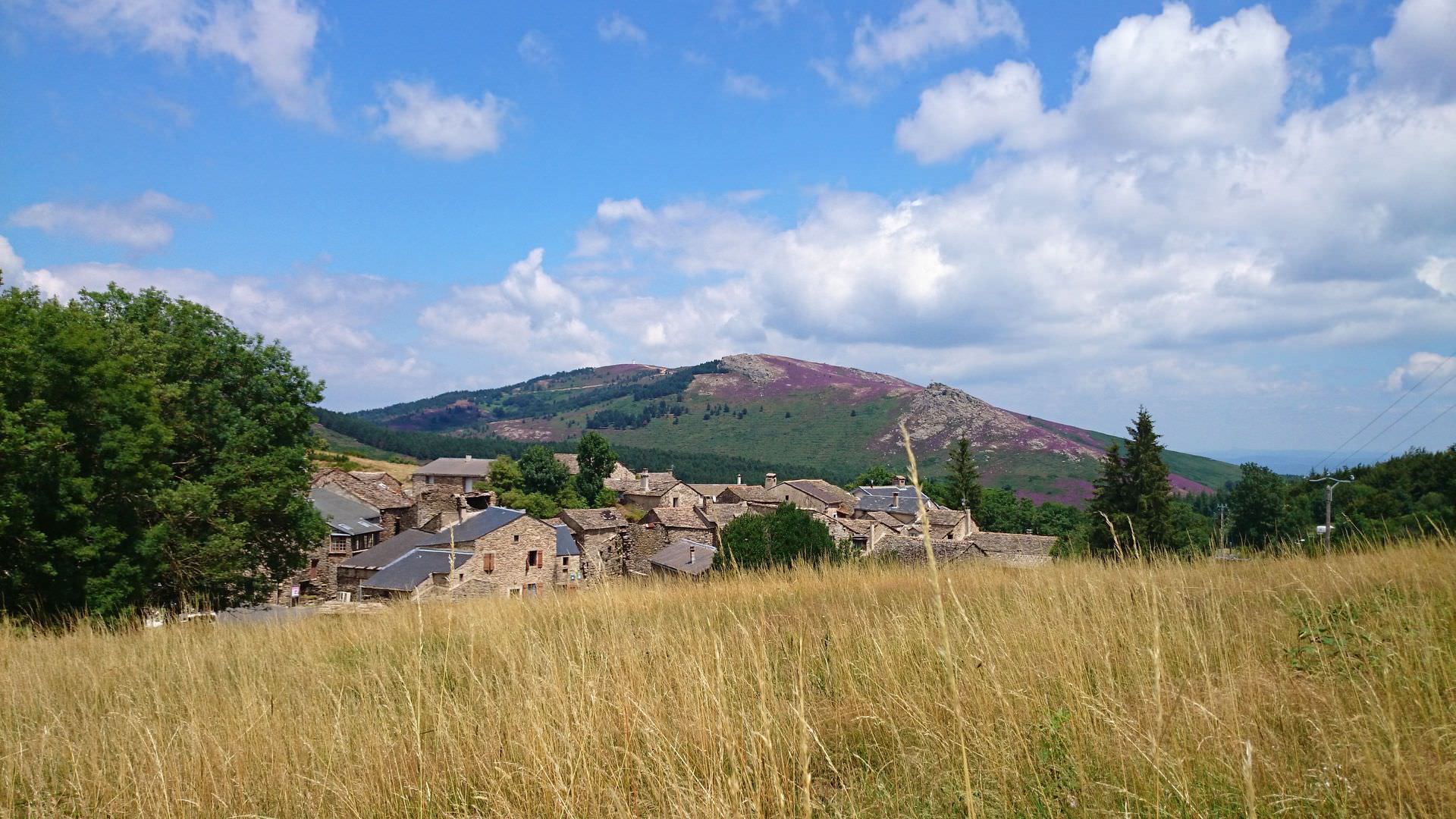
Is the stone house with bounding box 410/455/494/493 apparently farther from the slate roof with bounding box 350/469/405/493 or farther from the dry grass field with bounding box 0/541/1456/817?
the dry grass field with bounding box 0/541/1456/817

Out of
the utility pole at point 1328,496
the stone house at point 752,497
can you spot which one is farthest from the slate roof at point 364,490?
the utility pole at point 1328,496

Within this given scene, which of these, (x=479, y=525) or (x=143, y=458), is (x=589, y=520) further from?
(x=143, y=458)

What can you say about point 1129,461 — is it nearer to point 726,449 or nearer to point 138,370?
point 138,370

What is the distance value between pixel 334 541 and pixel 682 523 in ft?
74.6

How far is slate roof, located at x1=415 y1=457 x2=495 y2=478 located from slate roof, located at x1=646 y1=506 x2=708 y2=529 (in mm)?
31684

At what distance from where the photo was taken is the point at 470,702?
4.02 metres

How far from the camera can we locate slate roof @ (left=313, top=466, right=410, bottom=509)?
55344 mm

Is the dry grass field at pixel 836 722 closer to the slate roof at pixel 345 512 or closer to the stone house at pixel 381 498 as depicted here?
the slate roof at pixel 345 512

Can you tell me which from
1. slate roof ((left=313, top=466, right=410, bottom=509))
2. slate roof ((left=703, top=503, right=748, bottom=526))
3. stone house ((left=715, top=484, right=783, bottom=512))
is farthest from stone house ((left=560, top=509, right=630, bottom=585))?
stone house ((left=715, top=484, right=783, bottom=512))

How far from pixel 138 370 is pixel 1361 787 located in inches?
990

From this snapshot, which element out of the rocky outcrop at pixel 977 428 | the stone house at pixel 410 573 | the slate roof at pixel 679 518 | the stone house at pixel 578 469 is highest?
the rocky outcrop at pixel 977 428

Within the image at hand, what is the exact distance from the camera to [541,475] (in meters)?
73.4

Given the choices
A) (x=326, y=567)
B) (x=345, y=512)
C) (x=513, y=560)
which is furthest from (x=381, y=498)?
(x=513, y=560)

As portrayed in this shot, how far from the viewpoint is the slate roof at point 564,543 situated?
4447cm
